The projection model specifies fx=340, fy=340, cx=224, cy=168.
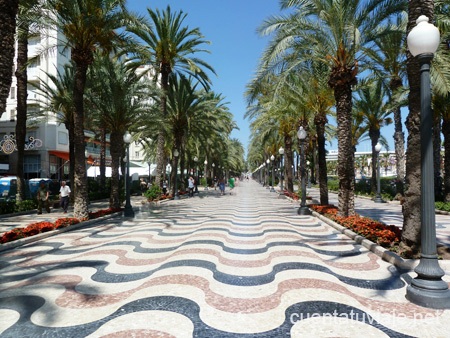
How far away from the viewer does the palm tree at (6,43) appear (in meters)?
5.95

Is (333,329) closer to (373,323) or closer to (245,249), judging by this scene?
(373,323)

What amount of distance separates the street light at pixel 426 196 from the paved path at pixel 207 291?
0.29 meters

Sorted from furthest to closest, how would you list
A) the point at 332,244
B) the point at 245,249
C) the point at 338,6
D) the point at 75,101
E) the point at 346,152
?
1. the point at 75,101
2. the point at 346,152
3. the point at 338,6
4. the point at 332,244
5. the point at 245,249

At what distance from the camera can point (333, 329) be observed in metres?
3.64

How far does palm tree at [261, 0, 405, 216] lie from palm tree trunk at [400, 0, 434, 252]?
4.19 meters

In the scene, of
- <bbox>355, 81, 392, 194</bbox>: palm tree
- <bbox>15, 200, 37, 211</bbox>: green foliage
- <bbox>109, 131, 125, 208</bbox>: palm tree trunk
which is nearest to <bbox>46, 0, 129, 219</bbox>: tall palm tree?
<bbox>109, 131, 125, 208</bbox>: palm tree trunk

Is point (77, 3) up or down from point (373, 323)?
up

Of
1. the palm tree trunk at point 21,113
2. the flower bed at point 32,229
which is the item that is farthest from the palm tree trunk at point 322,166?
the palm tree trunk at point 21,113

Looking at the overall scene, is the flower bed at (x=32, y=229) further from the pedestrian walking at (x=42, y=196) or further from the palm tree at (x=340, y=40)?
the palm tree at (x=340, y=40)

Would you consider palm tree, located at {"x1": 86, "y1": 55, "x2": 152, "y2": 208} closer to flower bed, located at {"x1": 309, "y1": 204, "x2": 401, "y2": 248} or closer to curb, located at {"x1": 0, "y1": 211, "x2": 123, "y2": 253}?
curb, located at {"x1": 0, "y1": 211, "x2": 123, "y2": 253}

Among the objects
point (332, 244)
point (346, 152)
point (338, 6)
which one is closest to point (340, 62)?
point (338, 6)

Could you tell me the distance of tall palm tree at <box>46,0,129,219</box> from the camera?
11.3 metres

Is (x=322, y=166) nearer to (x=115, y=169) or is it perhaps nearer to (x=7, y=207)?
(x=115, y=169)

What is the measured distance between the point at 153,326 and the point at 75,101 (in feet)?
35.0
